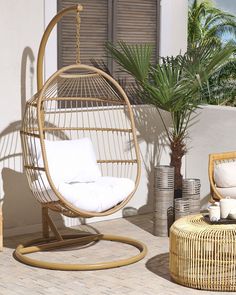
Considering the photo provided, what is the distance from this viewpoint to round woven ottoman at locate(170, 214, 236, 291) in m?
5.16

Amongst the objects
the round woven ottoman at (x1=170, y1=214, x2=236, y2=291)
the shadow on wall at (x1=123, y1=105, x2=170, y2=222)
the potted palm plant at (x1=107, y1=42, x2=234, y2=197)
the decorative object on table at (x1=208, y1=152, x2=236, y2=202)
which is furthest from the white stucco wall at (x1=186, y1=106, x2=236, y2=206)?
the round woven ottoman at (x1=170, y1=214, x2=236, y2=291)

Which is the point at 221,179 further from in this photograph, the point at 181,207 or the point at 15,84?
the point at 15,84

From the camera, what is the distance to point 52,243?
621cm

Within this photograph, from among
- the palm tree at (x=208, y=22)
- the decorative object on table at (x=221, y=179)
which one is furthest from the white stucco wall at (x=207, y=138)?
the palm tree at (x=208, y=22)

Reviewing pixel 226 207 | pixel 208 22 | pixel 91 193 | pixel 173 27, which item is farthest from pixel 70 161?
pixel 208 22

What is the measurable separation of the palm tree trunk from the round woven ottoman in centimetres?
Result: 171

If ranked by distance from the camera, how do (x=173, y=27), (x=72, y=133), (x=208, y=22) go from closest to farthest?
(x=72, y=133)
(x=173, y=27)
(x=208, y=22)

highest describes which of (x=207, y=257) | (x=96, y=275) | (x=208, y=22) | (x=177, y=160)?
(x=208, y=22)

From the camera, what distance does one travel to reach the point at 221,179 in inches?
260

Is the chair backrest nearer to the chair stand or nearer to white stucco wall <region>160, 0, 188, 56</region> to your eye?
the chair stand

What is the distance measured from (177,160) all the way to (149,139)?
23.5 inches

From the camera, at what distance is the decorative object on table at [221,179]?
21.5 feet

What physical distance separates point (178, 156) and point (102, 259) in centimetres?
144

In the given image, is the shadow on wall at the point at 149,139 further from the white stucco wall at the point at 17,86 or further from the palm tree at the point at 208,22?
the palm tree at the point at 208,22
